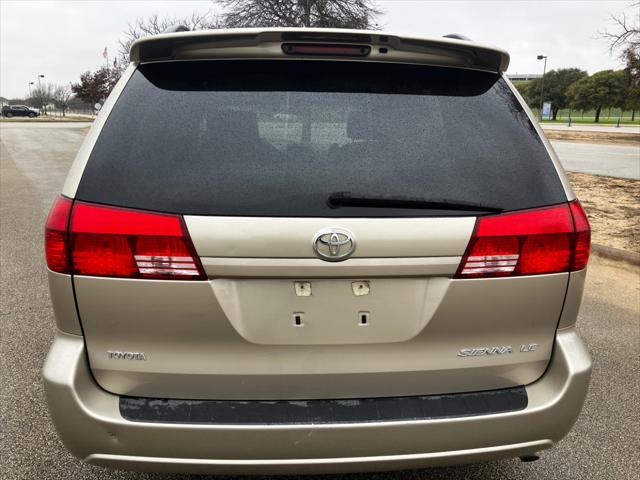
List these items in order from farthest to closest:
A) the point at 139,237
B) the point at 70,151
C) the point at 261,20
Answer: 1. the point at 261,20
2. the point at 70,151
3. the point at 139,237

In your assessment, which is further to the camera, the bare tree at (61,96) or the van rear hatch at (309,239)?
the bare tree at (61,96)

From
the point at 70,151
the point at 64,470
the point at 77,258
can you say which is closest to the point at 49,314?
the point at 64,470

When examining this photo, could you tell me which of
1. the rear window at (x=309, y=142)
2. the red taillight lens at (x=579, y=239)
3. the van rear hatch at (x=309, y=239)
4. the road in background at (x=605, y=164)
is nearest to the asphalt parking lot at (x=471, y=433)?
the van rear hatch at (x=309, y=239)

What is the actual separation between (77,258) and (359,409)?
41.1 inches

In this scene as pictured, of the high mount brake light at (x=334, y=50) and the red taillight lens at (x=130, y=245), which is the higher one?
the high mount brake light at (x=334, y=50)

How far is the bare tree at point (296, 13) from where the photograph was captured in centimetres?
2353

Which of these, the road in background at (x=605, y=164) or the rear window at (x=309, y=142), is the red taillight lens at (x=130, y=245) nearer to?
the rear window at (x=309, y=142)

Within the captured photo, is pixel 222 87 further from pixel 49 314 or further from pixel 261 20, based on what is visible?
pixel 261 20

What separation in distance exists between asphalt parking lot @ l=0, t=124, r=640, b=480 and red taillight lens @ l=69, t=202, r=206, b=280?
112 centimetres

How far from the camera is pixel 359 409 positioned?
180cm

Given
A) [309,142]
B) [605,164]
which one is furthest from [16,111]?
[309,142]

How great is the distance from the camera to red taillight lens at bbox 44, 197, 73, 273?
5.76 ft

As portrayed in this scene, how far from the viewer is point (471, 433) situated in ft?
5.89

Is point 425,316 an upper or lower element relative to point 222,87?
lower
